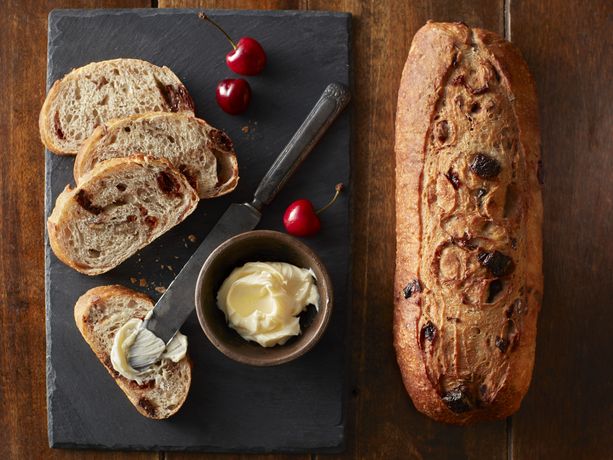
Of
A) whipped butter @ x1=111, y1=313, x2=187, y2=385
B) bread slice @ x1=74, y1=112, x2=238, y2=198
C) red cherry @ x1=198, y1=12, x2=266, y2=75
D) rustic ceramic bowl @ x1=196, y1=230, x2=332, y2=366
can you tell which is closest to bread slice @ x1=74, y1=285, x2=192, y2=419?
whipped butter @ x1=111, y1=313, x2=187, y2=385

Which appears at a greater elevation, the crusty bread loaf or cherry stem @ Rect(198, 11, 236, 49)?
cherry stem @ Rect(198, 11, 236, 49)

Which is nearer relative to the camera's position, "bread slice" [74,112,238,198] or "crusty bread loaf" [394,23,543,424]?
"crusty bread loaf" [394,23,543,424]

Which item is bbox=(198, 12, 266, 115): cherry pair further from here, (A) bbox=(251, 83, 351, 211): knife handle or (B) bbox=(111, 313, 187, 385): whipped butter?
(B) bbox=(111, 313, 187, 385): whipped butter

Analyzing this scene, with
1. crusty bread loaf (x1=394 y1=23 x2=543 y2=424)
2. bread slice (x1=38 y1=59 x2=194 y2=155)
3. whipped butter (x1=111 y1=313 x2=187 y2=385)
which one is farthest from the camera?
bread slice (x1=38 y1=59 x2=194 y2=155)

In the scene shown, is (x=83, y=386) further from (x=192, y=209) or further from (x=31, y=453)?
(x=192, y=209)

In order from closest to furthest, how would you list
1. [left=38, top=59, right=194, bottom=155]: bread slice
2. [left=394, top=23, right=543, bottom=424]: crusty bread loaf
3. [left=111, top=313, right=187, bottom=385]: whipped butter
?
[left=394, top=23, right=543, bottom=424]: crusty bread loaf, [left=111, top=313, right=187, bottom=385]: whipped butter, [left=38, top=59, right=194, bottom=155]: bread slice

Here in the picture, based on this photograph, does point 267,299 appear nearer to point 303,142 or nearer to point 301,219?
point 301,219

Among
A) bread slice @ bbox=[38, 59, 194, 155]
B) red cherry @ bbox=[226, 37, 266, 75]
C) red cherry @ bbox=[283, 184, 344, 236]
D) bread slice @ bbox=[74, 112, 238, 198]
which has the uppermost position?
red cherry @ bbox=[226, 37, 266, 75]

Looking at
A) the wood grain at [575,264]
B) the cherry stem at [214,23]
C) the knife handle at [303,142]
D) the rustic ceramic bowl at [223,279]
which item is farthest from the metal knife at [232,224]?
the wood grain at [575,264]
